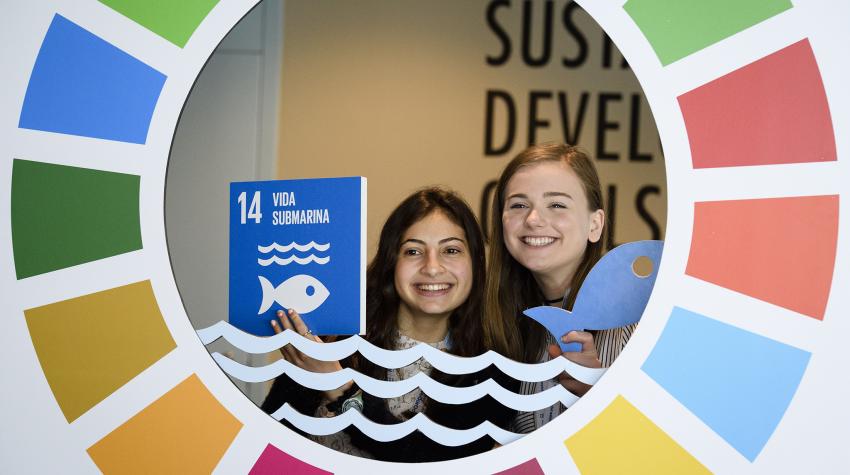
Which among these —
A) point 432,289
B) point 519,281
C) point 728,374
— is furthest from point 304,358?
point 728,374

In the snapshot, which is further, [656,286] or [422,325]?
[422,325]

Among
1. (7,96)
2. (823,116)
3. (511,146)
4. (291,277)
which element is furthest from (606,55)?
(7,96)

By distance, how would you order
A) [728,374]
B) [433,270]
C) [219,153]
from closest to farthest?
[728,374] < [433,270] < [219,153]

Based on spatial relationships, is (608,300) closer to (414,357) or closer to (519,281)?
(519,281)

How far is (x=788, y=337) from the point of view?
3.54 feet

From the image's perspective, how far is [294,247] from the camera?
1158mm

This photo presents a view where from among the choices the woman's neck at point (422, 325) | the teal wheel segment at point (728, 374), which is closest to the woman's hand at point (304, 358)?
the woman's neck at point (422, 325)

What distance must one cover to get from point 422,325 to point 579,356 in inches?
9.1

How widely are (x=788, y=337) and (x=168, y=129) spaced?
2.90 feet

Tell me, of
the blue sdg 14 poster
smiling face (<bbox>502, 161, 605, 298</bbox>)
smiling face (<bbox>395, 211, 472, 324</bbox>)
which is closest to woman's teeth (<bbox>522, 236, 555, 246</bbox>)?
smiling face (<bbox>502, 161, 605, 298</bbox>)

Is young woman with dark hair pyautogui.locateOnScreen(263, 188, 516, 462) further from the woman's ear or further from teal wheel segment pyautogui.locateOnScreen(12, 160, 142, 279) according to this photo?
teal wheel segment pyautogui.locateOnScreen(12, 160, 142, 279)

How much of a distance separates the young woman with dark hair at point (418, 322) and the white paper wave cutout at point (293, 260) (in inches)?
2.9

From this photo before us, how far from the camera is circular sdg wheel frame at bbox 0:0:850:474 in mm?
1081

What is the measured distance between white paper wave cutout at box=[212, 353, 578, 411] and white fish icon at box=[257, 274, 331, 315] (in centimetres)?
8
